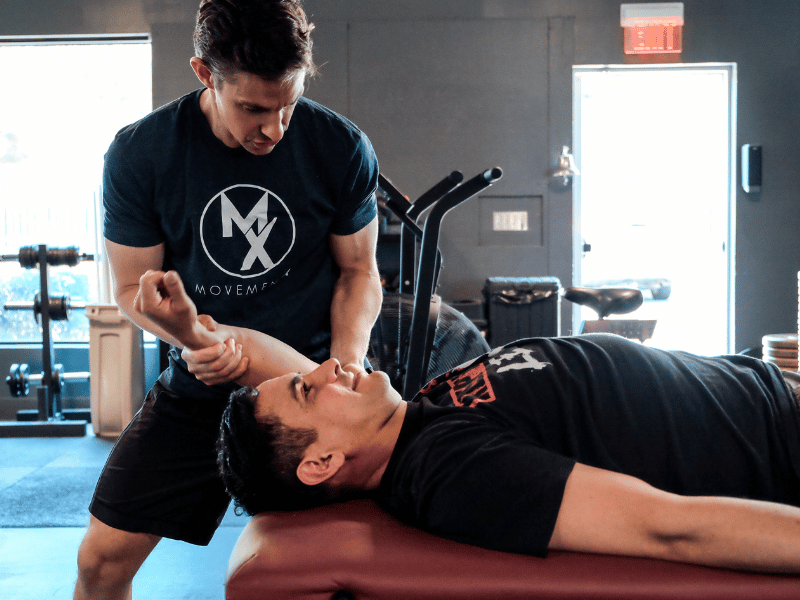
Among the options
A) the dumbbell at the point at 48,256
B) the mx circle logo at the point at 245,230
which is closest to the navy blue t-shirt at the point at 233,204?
the mx circle logo at the point at 245,230

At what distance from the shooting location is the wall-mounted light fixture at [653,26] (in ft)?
14.3

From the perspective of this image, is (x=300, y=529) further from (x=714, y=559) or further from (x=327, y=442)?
(x=714, y=559)

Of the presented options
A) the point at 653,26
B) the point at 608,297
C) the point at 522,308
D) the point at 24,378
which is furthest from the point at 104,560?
the point at 653,26

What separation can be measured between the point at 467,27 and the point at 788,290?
2855mm

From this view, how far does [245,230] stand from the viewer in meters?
1.35

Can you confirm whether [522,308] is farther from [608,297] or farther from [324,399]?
[324,399]

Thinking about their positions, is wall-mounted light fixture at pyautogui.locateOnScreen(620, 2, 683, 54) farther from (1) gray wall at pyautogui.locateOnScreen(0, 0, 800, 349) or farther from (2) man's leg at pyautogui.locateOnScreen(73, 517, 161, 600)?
(2) man's leg at pyautogui.locateOnScreen(73, 517, 161, 600)

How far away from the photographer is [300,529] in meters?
1.02

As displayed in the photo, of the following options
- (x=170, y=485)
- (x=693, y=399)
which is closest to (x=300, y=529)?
(x=170, y=485)

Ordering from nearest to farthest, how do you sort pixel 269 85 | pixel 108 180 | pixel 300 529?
1. pixel 300 529
2. pixel 269 85
3. pixel 108 180

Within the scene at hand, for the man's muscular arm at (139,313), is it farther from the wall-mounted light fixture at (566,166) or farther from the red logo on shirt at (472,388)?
the wall-mounted light fixture at (566,166)

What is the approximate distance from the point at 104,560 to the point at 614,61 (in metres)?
4.34

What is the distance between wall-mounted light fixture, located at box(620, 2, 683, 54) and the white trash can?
376 centimetres

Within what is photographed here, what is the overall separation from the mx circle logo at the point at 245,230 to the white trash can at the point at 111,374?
2.74 metres
